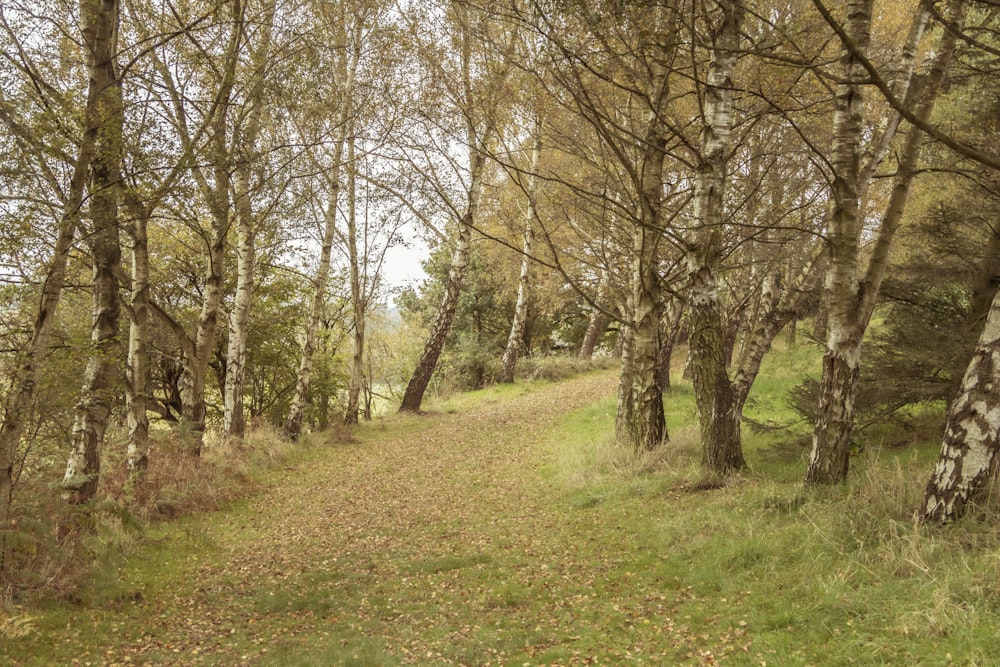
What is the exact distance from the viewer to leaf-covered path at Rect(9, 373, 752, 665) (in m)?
5.13

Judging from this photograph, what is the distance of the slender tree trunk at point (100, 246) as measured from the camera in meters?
6.44

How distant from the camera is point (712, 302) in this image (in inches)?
318

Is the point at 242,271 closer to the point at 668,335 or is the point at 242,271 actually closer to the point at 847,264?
the point at 668,335

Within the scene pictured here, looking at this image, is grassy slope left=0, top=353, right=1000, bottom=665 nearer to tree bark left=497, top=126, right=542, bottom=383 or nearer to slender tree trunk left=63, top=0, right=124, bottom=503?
slender tree trunk left=63, top=0, right=124, bottom=503

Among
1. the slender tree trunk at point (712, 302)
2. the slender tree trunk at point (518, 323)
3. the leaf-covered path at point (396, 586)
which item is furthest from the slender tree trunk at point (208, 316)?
the slender tree trunk at point (518, 323)

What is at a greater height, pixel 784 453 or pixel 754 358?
pixel 754 358

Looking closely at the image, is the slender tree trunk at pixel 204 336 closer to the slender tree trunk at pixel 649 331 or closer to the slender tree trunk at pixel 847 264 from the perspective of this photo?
the slender tree trunk at pixel 649 331

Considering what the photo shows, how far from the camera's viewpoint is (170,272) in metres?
15.5

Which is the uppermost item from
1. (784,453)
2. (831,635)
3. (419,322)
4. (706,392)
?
(419,322)

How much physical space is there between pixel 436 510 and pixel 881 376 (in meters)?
6.29

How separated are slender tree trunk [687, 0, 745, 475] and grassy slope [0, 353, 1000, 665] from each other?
23.2 inches

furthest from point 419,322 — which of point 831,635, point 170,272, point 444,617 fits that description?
point 831,635

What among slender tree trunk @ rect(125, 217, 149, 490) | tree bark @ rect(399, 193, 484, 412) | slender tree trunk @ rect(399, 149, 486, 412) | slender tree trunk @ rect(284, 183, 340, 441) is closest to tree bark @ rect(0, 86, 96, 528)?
slender tree trunk @ rect(125, 217, 149, 490)

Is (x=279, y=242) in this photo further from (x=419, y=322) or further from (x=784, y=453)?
(x=419, y=322)
